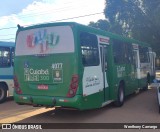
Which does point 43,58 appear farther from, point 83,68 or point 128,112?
point 128,112

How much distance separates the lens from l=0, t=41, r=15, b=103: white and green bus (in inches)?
527

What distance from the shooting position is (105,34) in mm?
10758

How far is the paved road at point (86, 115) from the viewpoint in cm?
916

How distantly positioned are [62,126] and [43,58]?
236cm

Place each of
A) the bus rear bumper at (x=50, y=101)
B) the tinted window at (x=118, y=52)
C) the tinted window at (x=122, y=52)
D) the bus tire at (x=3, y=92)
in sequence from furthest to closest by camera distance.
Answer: the bus tire at (x=3, y=92) → the tinted window at (x=122, y=52) → the tinted window at (x=118, y=52) → the bus rear bumper at (x=50, y=101)

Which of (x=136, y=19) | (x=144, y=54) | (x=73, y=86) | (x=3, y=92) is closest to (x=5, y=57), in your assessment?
(x=3, y=92)

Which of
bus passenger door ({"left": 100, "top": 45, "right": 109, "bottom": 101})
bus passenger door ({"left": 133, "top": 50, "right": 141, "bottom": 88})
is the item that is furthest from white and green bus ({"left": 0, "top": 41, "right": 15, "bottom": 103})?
bus passenger door ({"left": 133, "top": 50, "right": 141, "bottom": 88})

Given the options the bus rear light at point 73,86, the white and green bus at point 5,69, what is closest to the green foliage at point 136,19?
the white and green bus at point 5,69

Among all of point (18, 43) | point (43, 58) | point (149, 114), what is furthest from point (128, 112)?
point (18, 43)

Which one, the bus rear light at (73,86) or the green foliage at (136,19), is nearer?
the bus rear light at (73,86)

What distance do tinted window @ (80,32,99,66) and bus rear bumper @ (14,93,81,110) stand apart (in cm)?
128

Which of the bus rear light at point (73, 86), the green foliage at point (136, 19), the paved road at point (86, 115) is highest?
the green foliage at point (136, 19)

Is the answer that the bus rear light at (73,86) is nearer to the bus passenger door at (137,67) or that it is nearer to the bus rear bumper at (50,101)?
the bus rear bumper at (50,101)

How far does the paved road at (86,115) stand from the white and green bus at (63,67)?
0.52 meters
